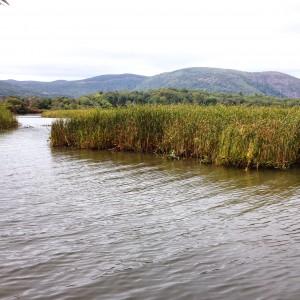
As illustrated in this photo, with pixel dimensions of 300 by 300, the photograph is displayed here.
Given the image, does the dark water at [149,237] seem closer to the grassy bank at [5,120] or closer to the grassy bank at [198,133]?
the grassy bank at [198,133]

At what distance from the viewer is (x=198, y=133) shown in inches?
622

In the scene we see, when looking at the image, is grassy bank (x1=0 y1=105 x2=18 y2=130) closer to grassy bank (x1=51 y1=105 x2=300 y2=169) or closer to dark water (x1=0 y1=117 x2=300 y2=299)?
grassy bank (x1=51 y1=105 x2=300 y2=169)

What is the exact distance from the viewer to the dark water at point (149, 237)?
4.54m

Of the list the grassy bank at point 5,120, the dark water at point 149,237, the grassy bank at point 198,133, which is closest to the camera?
the dark water at point 149,237

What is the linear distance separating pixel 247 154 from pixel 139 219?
740 cm

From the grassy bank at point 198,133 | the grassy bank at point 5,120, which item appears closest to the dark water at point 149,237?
the grassy bank at point 198,133

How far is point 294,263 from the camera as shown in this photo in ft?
17.2

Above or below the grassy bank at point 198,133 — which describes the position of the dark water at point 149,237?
below

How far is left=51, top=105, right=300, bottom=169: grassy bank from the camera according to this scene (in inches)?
541

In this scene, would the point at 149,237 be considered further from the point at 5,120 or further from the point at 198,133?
the point at 5,120

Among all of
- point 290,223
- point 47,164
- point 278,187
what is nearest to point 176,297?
point 290,223

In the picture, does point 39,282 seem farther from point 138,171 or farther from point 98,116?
point 98,116

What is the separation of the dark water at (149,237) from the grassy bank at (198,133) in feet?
6.65

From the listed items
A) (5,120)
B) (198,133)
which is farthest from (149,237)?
(5,120)
